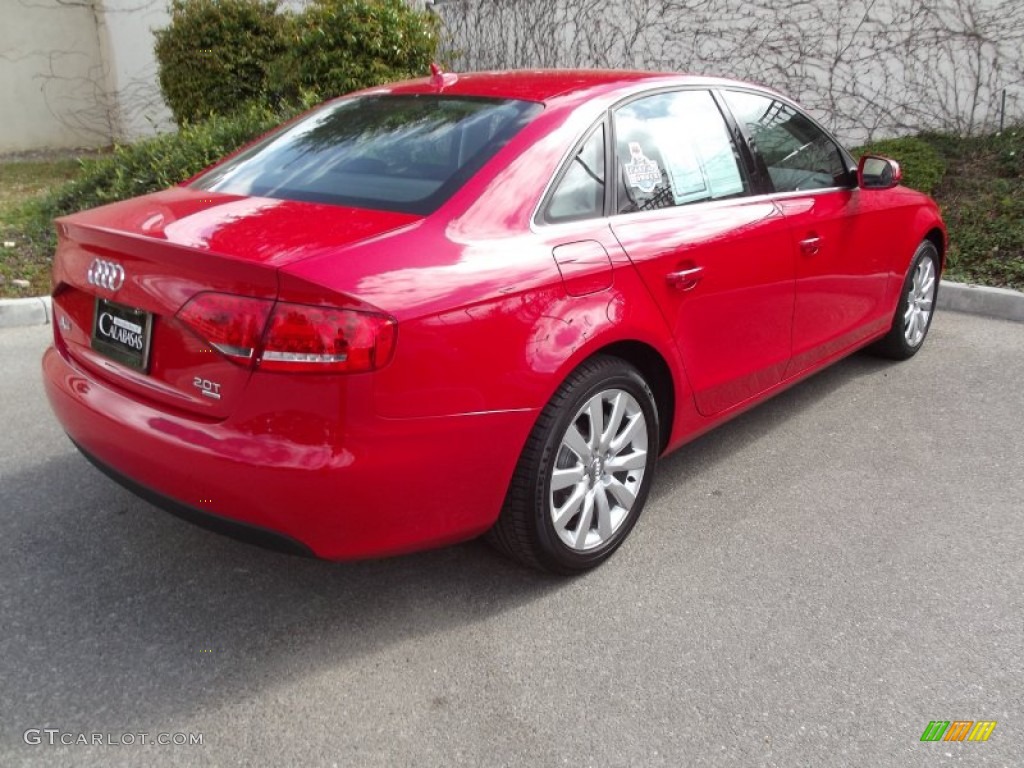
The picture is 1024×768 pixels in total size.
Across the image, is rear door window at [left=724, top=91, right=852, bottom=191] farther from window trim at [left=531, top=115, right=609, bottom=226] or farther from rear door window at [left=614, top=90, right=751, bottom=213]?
window trim at [left=531, top=115, right=609, bottom=226]

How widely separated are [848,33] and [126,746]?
8.84 metres

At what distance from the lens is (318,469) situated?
2.30 metres

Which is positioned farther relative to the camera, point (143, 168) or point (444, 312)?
point (143, 168)

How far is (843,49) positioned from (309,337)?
819 centimetres

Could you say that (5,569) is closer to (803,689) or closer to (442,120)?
(442,120)

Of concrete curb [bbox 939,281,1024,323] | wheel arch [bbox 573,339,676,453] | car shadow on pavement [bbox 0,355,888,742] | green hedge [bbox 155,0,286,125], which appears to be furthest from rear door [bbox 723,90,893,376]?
green hedge [bbox 155,0,286,125]

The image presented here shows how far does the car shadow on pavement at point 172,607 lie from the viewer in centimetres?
249

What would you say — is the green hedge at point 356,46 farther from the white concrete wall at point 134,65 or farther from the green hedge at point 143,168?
the white concrete wall at point 134,65

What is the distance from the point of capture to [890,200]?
4.57 meters

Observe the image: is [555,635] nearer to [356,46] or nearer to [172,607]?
[172,607]

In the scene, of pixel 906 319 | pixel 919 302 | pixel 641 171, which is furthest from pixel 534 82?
pixel 919 302

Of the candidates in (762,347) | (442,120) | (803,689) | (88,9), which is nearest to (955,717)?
(803,689)

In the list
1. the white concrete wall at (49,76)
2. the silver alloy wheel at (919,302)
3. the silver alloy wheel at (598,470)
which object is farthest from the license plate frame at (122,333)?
the white concrete wall at (49,76)

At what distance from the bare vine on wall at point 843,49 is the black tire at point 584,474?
7077mm
